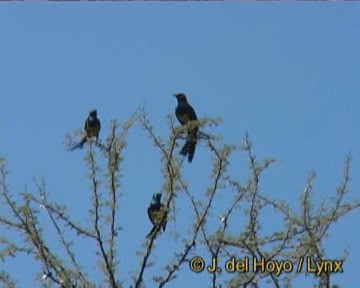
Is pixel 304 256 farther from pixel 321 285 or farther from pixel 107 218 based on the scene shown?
pixel 107 218

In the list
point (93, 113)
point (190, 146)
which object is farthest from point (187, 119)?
point (93, 113)

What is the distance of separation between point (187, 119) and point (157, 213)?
890 millimetres

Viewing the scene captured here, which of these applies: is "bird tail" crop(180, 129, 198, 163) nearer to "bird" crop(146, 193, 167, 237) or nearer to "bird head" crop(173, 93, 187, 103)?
"bird" crop(146, 193, 167, 237)

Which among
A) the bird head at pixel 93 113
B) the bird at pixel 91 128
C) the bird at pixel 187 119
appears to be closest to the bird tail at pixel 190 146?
the bird at pixel 187 119

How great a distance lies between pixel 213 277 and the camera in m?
7.99

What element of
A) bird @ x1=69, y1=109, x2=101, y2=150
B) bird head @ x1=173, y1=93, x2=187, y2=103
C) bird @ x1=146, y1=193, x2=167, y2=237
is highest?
bird head @ x1=173, y1=93, x2=187, y2=103

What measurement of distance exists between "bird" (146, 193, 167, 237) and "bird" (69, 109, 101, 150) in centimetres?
50

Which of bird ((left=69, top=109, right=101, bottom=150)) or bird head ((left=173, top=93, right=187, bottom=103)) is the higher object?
bird head ((left=173, top=93, right=187, bottom=103))

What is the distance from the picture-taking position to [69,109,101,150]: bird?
8727 millimetres

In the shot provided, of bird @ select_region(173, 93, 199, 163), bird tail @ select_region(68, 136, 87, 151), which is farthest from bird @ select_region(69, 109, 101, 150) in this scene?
bird @ select_region(173, 93, 199, 163)

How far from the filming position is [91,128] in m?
9.00

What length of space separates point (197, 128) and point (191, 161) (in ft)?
0.66

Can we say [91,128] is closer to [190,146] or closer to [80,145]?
[80,145]

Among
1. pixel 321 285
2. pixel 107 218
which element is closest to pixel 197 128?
pixel 107 218
